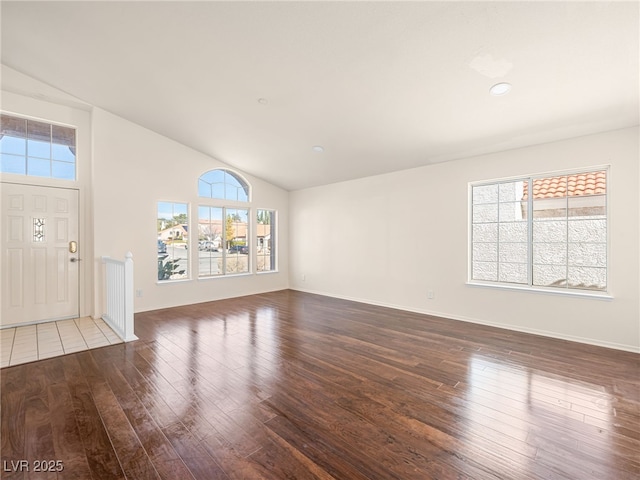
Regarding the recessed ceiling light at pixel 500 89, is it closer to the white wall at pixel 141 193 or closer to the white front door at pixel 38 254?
the white wall at pixel 141 193

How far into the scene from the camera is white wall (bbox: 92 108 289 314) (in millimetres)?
4469

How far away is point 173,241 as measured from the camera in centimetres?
527

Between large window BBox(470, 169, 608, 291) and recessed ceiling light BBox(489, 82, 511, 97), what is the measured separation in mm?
1547

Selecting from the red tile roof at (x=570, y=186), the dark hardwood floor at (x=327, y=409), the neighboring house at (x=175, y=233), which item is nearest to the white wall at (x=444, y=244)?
the red tile roof at (x=570, y=186)

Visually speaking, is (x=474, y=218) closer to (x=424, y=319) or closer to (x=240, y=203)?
(x=424, y=319)

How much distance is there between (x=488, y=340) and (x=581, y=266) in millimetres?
1486

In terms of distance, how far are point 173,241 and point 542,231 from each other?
5.85 m

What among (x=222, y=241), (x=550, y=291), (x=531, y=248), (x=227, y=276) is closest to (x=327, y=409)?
(x=550, y=291)

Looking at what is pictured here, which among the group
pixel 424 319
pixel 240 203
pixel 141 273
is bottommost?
pixel 424 319

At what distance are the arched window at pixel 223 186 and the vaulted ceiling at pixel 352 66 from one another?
140 cm

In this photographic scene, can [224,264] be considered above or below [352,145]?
below

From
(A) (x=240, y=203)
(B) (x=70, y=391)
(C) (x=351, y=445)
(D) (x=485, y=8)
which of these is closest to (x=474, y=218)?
(D) (x=485, y=8)

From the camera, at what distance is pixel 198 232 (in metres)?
5.56

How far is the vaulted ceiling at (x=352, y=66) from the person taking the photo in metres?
2.24
